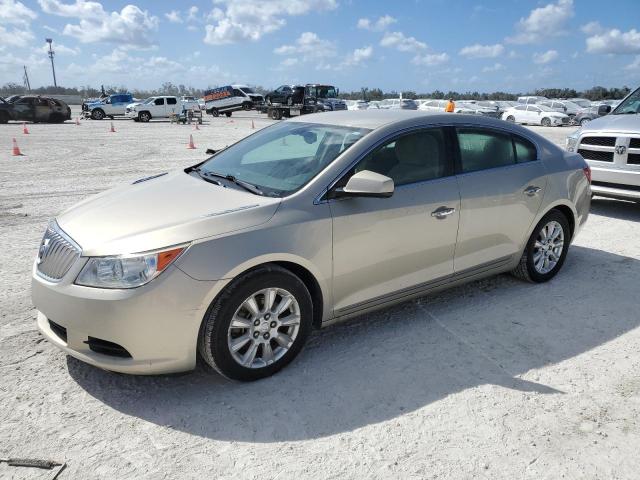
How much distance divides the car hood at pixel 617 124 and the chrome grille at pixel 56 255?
712cm

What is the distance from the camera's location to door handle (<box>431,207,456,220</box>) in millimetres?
3859

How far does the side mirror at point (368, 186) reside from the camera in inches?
128

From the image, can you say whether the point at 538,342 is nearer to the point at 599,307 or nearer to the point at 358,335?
the point at 599,307

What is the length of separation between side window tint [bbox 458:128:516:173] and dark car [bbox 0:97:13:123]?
1263 inches

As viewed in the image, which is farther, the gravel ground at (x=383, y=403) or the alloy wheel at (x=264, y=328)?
the alloy wheel at (x=264, y=328)

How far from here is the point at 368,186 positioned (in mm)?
3260

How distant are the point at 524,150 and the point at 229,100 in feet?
131

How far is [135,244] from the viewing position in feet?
9.42

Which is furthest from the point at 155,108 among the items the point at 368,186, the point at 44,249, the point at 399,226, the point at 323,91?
the point at 368,186

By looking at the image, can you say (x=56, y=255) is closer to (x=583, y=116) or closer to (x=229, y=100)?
(x=583, y=116)

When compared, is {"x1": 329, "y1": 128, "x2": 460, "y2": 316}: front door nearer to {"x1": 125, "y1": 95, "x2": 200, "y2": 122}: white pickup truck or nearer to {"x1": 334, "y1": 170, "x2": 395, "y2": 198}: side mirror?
{"x1": 334, "y1": 170, "x2": 395, "y2": 198}: side mirror

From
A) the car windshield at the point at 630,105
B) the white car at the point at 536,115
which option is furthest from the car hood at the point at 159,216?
the white car at the point at 536,115

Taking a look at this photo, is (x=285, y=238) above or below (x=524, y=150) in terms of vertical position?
below

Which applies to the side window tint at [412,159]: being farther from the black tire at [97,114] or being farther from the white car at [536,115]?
the black tire at [97,114]
